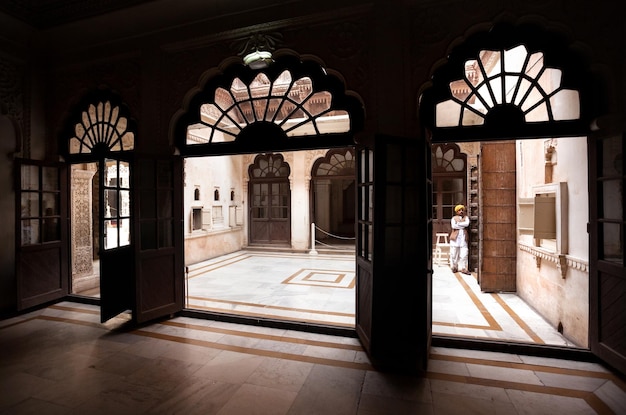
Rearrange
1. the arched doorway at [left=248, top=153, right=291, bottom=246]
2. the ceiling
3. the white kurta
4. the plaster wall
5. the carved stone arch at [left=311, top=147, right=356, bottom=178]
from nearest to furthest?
the plaster wall → the ceiling → the white kurta → the carved stone arch at [left=311, top=147, right=356, bottom=178] → the arched doorway at [left=248, top=153, right=291, bottom=246]

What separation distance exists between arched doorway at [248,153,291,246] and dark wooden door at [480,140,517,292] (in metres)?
5.82

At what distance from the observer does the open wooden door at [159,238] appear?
3420 millimetres

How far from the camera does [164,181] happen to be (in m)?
3.66

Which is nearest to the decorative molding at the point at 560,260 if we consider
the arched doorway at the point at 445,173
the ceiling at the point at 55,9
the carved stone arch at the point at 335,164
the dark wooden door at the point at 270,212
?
the arched doorway at the point at 445,173

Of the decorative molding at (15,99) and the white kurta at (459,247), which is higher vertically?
the decorative molding at (15,99)

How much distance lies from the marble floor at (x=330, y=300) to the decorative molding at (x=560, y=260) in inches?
27.8

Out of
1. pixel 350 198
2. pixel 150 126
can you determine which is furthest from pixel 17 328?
pixel 350 198

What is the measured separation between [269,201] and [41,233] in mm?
6270

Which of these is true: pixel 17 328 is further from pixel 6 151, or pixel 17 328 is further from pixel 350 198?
pixel 350 198

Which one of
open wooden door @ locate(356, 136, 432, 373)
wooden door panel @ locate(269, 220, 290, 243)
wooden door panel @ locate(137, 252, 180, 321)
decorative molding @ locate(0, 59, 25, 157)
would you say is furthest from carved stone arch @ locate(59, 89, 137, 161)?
wooden door panel @ locate(269, 220, 290, 243)

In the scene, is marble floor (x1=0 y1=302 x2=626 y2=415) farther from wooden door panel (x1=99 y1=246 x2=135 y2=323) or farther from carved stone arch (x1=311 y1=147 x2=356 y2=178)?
carved stone arch (x1=311 y1=147 x2=356 y2=178)

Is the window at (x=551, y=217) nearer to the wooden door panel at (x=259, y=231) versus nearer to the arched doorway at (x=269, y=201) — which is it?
the arched doorway at (x=269, y=201)

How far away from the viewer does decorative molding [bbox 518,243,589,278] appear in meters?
3.17

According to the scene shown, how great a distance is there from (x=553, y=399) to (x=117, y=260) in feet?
13.3
